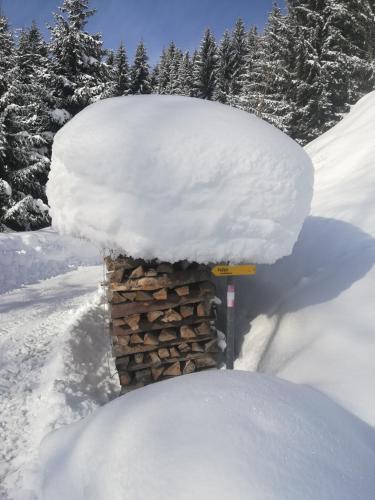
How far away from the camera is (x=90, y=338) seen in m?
5.45

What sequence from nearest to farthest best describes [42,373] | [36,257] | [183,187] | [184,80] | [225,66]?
1. [183,187]
2. [42,373]
3. [36,257]
4. [225,66]
5. [184,80]

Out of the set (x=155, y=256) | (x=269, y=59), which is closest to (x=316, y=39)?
(x=269, y=59)

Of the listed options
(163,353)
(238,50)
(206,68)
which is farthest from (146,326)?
(238,50)

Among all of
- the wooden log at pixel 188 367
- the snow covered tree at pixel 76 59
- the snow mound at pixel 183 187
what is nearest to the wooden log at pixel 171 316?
the wooden log at pixel 188 367

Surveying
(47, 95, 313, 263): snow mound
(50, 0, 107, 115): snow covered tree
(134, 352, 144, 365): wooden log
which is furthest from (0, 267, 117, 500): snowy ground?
(50, 0, 107, 115): snow covered tree

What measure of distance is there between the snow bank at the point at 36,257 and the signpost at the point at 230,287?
6.75m

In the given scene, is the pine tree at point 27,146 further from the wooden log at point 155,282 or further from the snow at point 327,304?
the wooden log at point 155,282

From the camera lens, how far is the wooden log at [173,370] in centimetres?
416

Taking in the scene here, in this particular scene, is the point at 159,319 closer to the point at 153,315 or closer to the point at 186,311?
the point at 153,315

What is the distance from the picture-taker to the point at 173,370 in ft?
13.7

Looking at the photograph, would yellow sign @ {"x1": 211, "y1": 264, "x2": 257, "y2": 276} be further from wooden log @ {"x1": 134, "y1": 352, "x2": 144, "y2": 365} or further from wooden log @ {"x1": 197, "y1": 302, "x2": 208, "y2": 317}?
wooden log @ {"x1": 134, "y1": 352, "x2": 144, "y2": 365}

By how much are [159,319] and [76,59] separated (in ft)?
56.7

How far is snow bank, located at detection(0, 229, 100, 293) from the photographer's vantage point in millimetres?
9609

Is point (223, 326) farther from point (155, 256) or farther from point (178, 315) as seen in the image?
point (155, 256)
